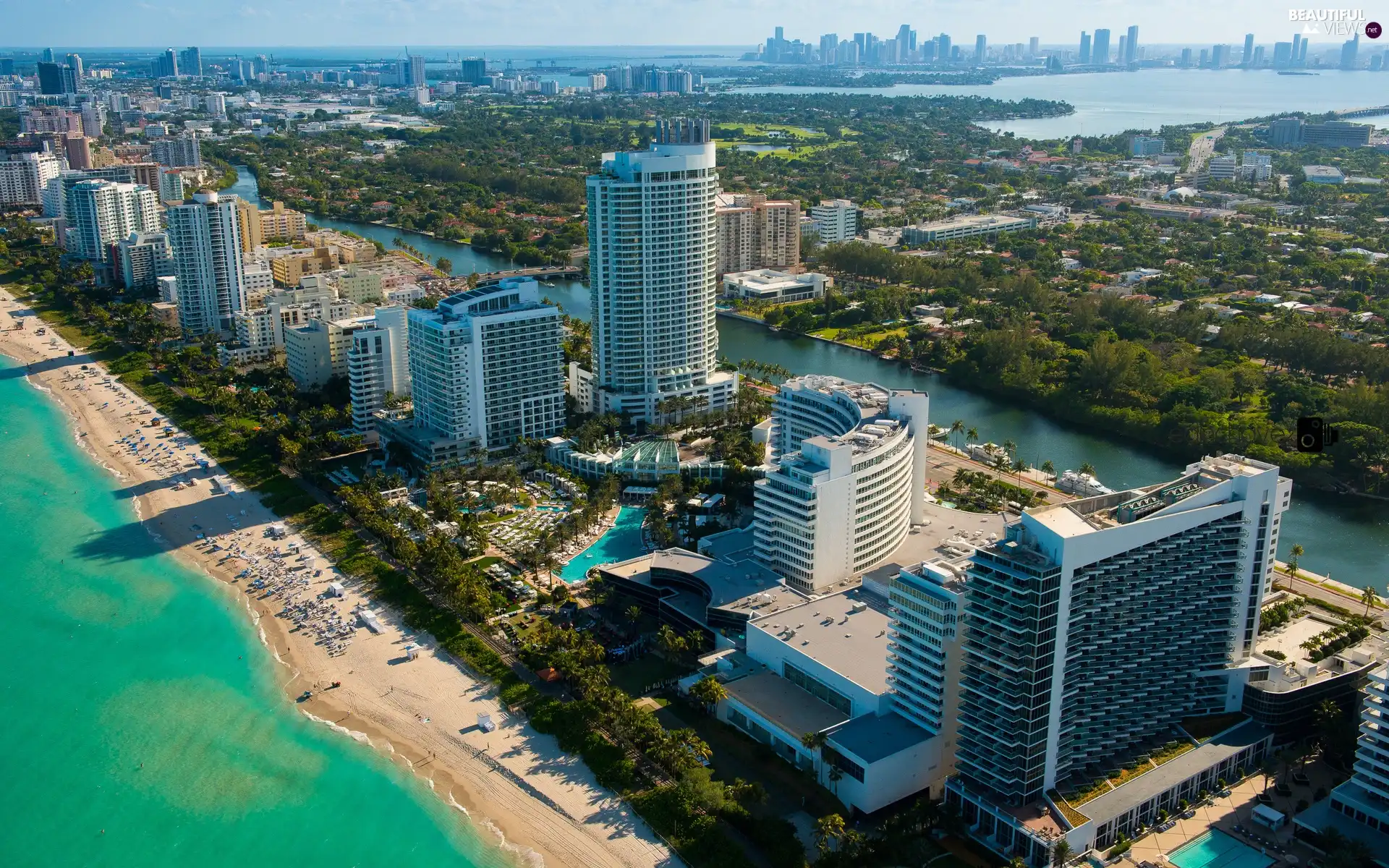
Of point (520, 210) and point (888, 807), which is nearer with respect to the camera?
point (888, 807)

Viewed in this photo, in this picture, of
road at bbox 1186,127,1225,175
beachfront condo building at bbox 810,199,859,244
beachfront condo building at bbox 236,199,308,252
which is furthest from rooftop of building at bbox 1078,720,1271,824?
Result: road at bbox 1186,127,1225,175

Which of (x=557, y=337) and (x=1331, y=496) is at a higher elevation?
(x=557, y=337)

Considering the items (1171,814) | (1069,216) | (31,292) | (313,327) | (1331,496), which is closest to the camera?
(1171,814)

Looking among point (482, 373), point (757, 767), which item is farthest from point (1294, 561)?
point (482, 373)

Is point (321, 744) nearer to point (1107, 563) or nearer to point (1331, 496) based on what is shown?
point (1107, 563)

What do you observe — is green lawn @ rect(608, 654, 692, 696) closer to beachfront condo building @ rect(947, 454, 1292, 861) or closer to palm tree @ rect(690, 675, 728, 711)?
palm tree @ rect(690, 675, 728, 711)

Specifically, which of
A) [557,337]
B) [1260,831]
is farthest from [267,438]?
[1260,831]

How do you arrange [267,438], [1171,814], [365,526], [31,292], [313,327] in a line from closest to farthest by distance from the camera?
[1171,814]
[365,526]
[267,438]
[313,327]
[31,292]
